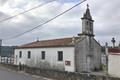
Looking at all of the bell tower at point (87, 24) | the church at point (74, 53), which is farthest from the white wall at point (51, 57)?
the bell tower at point (87, 24)

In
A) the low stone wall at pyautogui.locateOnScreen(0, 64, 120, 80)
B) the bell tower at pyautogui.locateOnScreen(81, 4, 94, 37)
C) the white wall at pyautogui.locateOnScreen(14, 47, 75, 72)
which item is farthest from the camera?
the bell tower at pyautogui.locateOnScreen(81, 4, 94, 37)

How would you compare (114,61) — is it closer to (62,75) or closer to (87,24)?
(62,75)

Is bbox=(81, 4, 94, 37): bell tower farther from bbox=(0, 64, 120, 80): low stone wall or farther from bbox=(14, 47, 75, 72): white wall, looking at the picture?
bbox=(0, 64, 120, 80): low stone wall

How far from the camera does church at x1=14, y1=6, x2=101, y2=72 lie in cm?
3139

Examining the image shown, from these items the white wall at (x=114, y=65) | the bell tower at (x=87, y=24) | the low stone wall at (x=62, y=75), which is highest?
the bell tower at (x=87, y=24)

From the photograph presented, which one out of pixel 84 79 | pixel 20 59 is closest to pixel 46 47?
pixel 20 59

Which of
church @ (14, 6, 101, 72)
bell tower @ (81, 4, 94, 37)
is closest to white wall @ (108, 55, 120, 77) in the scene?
church @ (14, 6, 101, 72)

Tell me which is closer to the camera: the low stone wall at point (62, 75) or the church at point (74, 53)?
the low stone wall at point (62, 75)

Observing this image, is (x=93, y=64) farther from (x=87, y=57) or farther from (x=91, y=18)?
(x=91, y=18)

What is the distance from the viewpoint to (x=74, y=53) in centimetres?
3091

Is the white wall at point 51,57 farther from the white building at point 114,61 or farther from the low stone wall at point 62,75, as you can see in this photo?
the white building at point 114,61

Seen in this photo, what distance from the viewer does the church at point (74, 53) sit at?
31.4 m

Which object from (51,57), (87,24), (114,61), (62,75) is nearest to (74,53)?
(51,57)

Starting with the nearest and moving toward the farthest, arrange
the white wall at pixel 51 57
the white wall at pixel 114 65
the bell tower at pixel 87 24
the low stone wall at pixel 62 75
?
1. the low stone wall at pixel 62 75
2. the white wall at pixel 114 65
3. the white wall at pixel 51 57
4. the bell tower at pixel 87 24
